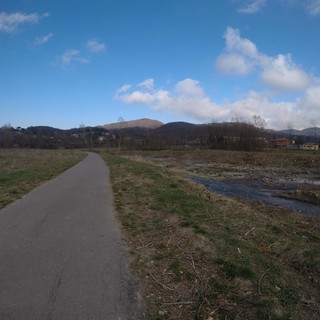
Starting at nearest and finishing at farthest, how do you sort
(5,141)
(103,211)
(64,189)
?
(103,211), (64,189), (5,141)

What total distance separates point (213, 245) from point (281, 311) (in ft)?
8.78

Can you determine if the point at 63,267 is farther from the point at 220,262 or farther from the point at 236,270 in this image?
the point at 236,270

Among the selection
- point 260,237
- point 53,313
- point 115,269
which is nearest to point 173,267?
point 115,269

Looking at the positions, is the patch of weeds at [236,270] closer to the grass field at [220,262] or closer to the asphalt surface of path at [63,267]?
the grass field at [220,262]

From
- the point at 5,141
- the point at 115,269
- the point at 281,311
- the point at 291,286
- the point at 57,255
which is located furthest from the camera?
the point at 5,141

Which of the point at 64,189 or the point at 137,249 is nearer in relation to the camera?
the point at 137,249

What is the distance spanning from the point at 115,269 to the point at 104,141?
5969 inches

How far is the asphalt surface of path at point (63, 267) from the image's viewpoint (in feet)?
14.9

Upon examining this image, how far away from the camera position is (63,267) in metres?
5.95

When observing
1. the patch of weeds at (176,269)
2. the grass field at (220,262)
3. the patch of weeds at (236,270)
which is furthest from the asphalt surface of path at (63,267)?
the patch of weeds at (236,270)

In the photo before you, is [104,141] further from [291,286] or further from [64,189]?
[291,286]

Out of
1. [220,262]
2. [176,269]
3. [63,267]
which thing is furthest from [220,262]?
[63,267]

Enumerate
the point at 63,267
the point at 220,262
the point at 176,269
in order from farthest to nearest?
the point at 220,262 → the point at 176,269 → the point at 63,267

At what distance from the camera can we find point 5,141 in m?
142
